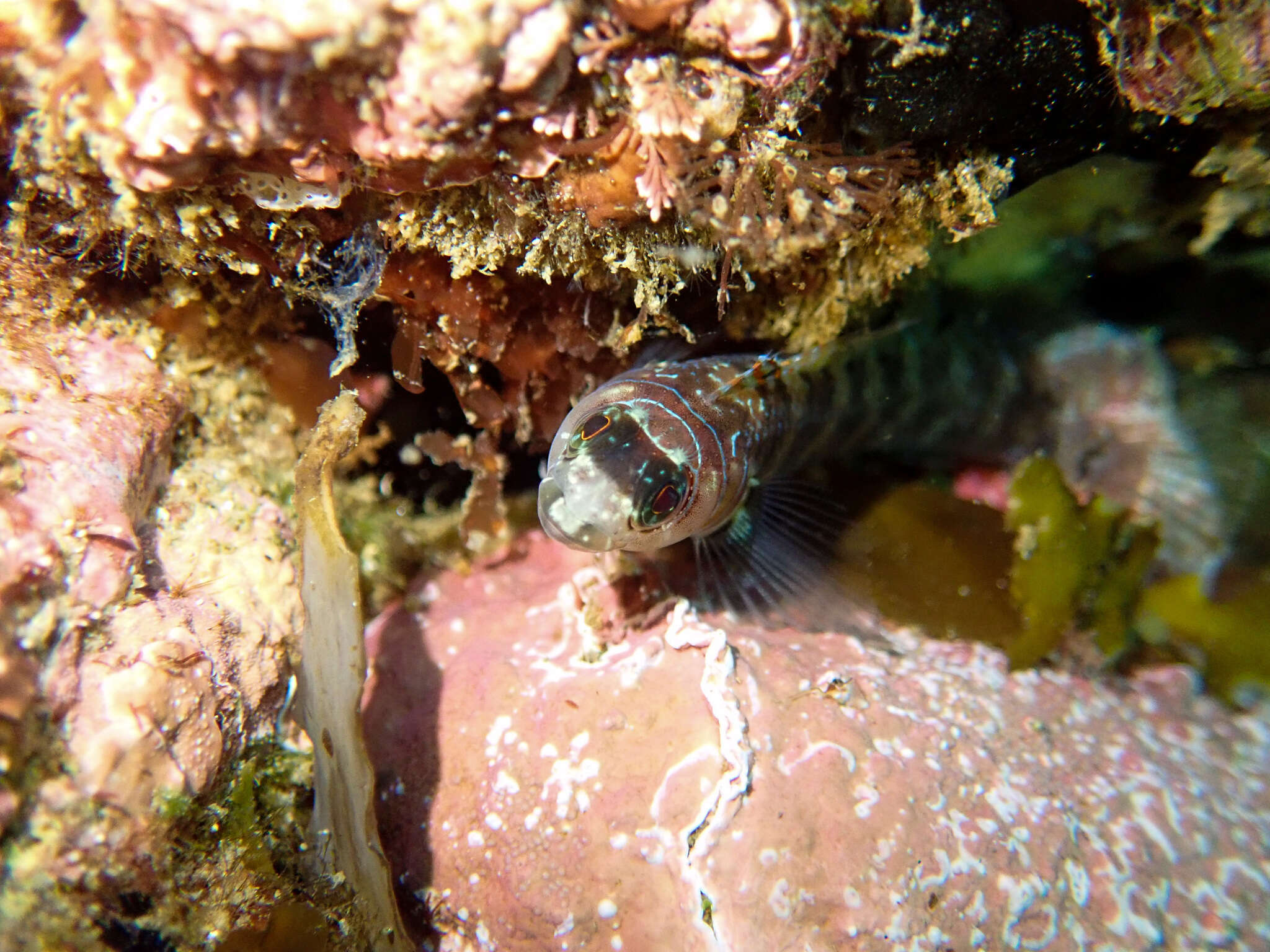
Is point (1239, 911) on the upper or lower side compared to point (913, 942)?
lower

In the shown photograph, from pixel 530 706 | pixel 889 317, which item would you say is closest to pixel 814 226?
pixel 889 317

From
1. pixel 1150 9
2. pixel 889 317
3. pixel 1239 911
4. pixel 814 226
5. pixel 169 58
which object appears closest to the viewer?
pixel 169 58

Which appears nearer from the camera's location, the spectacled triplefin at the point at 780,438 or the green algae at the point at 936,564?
the spectacled triplefin at the point at 780,438

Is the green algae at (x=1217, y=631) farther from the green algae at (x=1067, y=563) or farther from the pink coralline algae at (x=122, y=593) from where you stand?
the pink coralline algae at (x=122, y=593)

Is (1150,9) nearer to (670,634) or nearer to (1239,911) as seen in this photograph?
(670,634)

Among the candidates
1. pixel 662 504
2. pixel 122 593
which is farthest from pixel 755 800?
pixel 122 593

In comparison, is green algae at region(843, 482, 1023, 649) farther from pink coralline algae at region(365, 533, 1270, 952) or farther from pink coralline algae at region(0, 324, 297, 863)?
pink coralline algae at region(0, 324, 297, 863)

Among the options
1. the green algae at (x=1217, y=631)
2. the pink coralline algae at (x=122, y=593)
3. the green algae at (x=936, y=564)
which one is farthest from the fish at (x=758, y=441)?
the green algae at (x=1217, y=631)

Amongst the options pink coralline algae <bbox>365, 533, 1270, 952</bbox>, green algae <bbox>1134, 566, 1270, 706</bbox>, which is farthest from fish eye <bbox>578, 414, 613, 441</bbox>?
green algae <bbox>1134, 566, 1270, 706</bbox>
